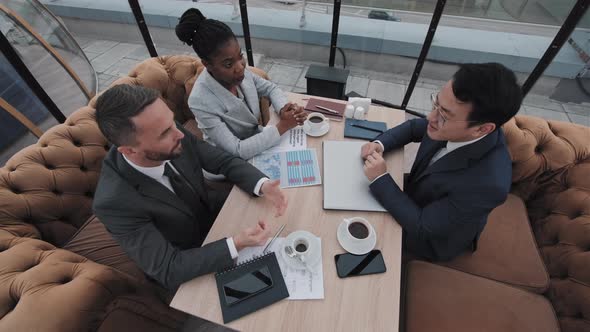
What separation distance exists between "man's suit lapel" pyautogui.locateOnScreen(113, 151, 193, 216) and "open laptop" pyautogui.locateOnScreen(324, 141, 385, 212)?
0.70 m


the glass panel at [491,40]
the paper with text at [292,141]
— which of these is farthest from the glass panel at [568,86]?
the paper with text at [292,141]

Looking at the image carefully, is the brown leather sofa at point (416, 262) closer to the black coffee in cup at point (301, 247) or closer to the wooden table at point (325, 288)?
the wooden table at point (325, 288)

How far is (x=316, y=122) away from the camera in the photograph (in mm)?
1641

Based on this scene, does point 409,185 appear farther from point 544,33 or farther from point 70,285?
point 544,33

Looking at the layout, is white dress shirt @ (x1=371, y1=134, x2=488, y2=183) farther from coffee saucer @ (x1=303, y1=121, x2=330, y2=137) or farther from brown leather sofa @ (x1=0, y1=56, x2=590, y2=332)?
brown leather sofa @ (x1=0, y1=56, x2=590, y2=332)

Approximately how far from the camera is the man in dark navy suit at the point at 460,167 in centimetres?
97

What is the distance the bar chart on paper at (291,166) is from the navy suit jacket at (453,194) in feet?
1.01

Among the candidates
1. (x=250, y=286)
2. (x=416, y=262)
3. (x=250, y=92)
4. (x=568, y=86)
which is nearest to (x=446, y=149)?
(x=416, y=262)

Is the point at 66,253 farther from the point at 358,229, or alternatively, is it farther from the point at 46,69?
the point at 46,69

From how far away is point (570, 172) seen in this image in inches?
59.7

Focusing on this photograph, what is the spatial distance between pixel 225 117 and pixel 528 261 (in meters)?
1.82

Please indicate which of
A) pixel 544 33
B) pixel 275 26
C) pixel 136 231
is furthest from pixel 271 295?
pixel 275 26

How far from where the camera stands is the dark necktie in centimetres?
128

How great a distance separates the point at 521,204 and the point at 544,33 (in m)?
1.85
